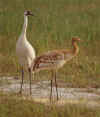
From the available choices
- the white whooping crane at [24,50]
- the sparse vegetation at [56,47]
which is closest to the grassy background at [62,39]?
the sparse vegetation at [56,47]

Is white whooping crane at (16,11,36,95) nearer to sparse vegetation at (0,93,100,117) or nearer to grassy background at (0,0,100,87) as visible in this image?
sparse vegetation at (0,93,100,117)

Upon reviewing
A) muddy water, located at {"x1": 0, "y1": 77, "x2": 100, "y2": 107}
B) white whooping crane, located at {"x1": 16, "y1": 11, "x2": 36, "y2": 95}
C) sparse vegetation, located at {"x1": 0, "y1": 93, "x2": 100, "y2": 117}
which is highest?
white whooping crane, located at {"x1": 16, "y1": 11, "x2": 36, "y2": 95}

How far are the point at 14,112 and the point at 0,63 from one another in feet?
12.6

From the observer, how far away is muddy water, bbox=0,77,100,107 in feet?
22.5

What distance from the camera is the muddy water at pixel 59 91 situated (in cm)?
685

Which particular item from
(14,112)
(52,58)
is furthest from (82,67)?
(14,112)

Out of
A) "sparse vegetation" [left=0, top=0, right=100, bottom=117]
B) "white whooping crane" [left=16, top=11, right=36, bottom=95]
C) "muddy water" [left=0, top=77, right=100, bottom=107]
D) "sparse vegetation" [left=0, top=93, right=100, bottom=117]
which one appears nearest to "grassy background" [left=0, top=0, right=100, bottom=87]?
"sparse vegetation" [left=0, top=0, right=100, bottom=117]

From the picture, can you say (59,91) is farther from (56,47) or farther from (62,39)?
(62,39)

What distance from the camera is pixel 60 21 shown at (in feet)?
46.0

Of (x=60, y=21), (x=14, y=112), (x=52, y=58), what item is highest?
(x=60, y=21)

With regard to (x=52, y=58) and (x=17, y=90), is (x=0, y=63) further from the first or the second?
(x=52, y=58)

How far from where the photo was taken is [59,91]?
302 inches

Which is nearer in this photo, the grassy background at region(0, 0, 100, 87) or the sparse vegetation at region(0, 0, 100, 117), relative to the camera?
the sparse vegetation at region(0, 0, 100, 117)

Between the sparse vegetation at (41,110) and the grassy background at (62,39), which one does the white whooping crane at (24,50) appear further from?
the grassy background at (62,39)
